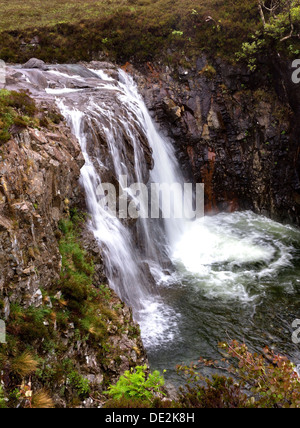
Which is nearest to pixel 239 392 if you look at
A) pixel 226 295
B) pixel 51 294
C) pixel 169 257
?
pixel 51 294

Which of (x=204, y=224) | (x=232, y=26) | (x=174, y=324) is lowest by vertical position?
(x=174, y=324)

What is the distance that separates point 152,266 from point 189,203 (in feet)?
22.1

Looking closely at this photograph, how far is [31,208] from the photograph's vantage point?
6.27 meters

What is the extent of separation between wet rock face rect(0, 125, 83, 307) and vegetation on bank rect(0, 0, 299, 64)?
43.5ft

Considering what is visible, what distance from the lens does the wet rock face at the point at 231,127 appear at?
1712cm

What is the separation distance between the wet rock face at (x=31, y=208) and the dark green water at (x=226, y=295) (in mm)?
4205

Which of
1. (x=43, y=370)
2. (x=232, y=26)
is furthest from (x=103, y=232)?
(x=232, y=26)

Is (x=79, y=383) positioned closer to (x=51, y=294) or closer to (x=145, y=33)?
(x=51, y=294)

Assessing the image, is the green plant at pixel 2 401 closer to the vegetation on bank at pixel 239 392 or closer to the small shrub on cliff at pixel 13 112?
the vegetation on bank at pixel 239 392

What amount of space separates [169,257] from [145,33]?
14.5 m

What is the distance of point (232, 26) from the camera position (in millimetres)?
17578

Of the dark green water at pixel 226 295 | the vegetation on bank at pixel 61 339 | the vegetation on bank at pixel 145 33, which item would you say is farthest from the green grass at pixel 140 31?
the vegetation on bank at pixel 61 339

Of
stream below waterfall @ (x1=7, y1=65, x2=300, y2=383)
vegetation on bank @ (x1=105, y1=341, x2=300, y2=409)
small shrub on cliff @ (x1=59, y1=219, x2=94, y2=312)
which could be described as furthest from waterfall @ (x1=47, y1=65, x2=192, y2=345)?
vegetation on bank @ (x1=105, y1=341, x2=300, y2=409)
